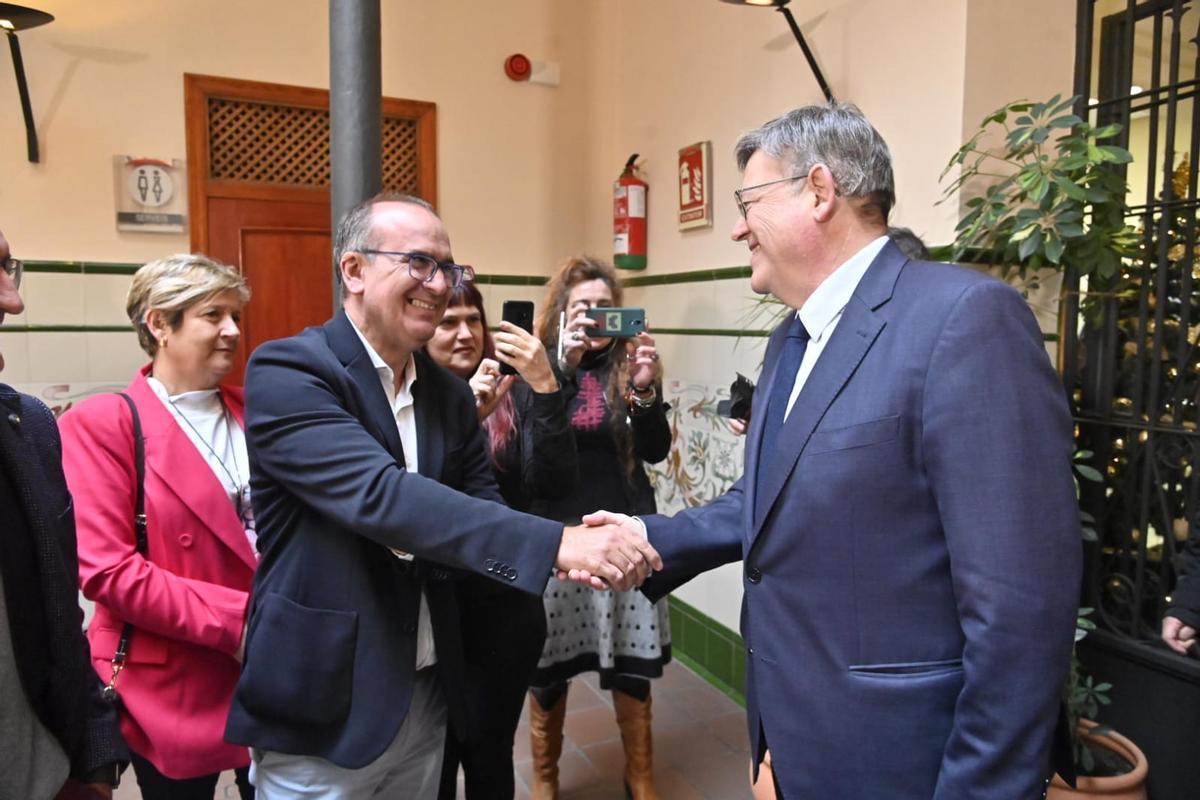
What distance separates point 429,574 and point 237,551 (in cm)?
57

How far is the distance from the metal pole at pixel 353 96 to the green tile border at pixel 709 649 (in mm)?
2019

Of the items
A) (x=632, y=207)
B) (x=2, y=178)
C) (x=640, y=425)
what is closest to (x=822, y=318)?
(x=640, y=425)

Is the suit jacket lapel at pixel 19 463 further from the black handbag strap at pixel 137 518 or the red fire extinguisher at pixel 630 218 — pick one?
the red fire extinguisher at pixel 630 218

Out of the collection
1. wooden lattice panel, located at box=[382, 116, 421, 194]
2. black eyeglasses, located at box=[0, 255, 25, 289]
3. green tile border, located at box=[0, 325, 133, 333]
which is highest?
wooden lattice panel, located at box=[382, 116, 421, 194]

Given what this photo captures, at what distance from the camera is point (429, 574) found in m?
1.53

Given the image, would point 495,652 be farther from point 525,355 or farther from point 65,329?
point 65,329

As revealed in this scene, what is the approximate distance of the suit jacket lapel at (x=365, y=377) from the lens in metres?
1.48

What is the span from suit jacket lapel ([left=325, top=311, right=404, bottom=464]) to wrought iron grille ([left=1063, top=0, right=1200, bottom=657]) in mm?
1915

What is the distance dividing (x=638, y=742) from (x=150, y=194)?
3.02 meters

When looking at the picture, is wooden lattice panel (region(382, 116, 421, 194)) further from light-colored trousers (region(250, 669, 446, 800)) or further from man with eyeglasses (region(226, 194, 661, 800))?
light-colored trousers (region(250, 669, 446, 800))

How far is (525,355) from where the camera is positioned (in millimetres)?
2066

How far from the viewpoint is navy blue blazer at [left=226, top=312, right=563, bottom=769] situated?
4.40ft

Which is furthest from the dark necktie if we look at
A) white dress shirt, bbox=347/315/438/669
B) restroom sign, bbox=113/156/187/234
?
restroom sign, bbox=113/156/187/234

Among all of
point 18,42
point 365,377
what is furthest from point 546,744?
point 18,42
